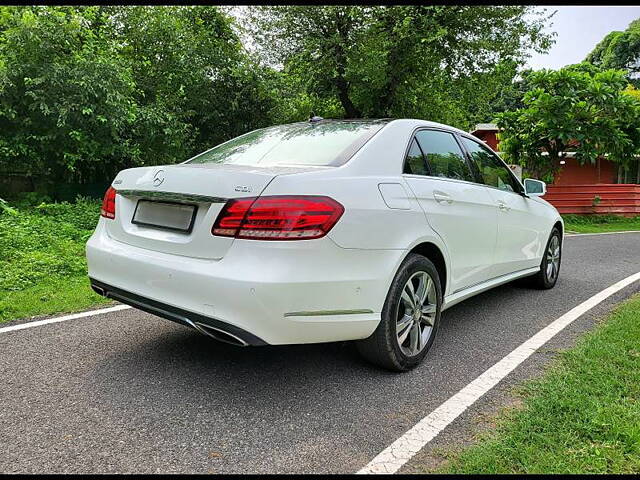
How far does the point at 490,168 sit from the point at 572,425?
2675mm

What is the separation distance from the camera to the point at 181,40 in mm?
13070

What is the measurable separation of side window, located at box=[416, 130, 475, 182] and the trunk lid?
1.22 metres

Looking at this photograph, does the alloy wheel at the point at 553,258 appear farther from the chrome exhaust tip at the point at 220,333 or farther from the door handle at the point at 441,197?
the chrome exhaust tip at the point at 220,333

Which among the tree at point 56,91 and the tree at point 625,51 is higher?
the tree at point 625,51

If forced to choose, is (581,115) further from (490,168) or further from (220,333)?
(220,333)

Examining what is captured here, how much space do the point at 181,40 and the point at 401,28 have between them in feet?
19.9

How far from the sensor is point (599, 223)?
51.8 ft

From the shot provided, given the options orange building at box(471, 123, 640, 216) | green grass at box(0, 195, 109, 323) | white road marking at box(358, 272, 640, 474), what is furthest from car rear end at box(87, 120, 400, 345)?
orange building at box(471, 123, 640, 216)

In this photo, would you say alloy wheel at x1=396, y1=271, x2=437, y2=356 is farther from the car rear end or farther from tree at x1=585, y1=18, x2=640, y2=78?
tree at x1=585, y1=18, x2=640, y2=78

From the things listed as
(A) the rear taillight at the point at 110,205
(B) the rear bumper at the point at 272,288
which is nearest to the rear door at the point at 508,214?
(B) the rear bumper at the point at 272,288

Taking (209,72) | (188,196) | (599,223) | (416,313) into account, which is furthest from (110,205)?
(599,223)

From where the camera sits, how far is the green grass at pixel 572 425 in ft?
7.57

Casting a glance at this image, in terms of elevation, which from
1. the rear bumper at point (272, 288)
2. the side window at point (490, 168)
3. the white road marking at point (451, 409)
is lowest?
the white road marking at point (451, 409)

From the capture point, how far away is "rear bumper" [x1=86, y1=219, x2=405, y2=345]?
8.64 ft
